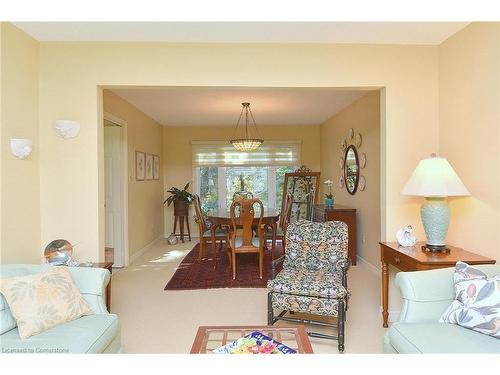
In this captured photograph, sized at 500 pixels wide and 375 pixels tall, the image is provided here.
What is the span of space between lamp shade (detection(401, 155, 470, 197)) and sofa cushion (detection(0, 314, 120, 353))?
7.32 feet

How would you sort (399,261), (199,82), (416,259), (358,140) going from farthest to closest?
(358,140)
(199,82)
(399,261)
(416,259)

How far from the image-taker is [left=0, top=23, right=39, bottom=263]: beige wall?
8.14 feet

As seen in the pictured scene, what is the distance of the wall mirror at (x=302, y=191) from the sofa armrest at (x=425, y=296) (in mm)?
4192

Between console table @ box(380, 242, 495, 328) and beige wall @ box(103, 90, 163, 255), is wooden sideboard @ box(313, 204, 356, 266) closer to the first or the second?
console table @ box(380, 242, 495, 328)

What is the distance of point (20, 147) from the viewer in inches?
103

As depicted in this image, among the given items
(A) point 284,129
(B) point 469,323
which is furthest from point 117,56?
(A) point 284,129

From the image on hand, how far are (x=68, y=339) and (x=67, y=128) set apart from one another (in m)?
1.80

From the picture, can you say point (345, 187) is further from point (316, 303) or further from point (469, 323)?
point (469, 323)

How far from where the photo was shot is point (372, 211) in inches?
181

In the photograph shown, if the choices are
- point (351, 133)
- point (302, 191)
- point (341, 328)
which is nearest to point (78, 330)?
point (341, 328)

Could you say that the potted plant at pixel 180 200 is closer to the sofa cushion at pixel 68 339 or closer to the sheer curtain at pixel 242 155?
the sheer curtain at pixel 242 155

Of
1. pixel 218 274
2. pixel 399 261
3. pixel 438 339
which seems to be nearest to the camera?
pixel 438 339

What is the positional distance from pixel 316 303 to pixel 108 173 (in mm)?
3543

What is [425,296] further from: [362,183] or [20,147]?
[362,183]
